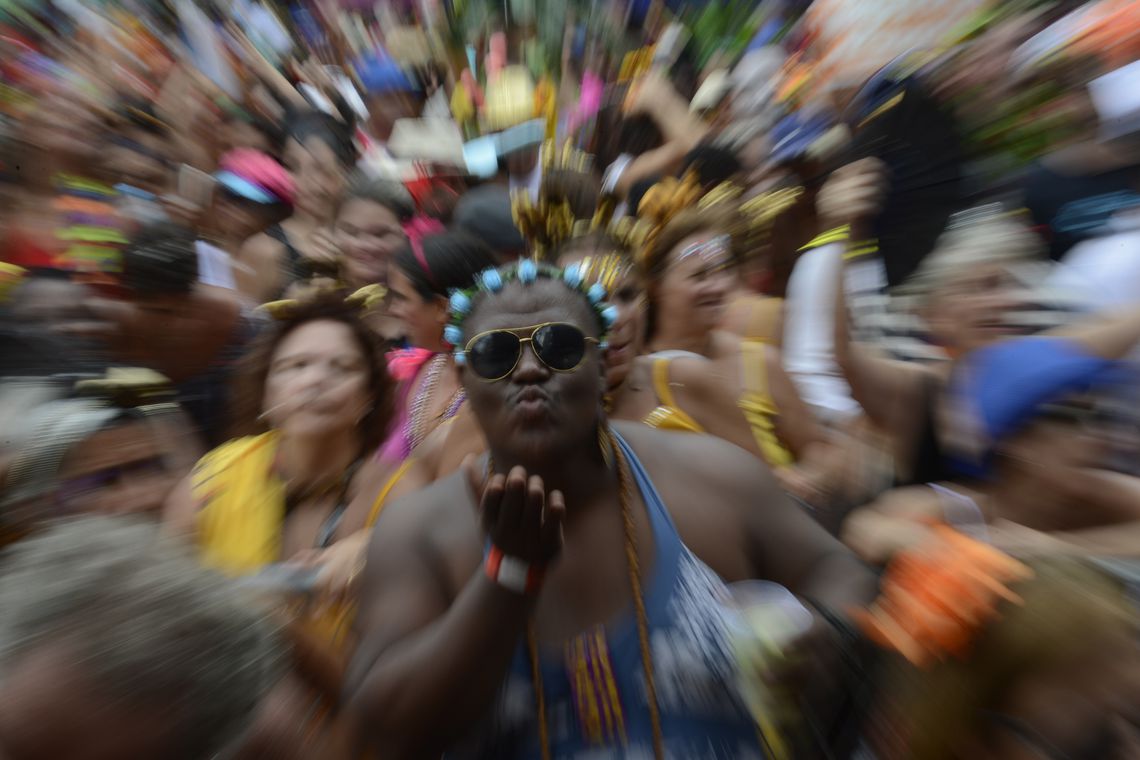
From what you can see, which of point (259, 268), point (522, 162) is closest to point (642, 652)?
point (522, 162)

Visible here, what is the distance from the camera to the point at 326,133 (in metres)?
4.75

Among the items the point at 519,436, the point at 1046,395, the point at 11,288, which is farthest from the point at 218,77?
the point at 1046,395

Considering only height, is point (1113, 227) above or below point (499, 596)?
above

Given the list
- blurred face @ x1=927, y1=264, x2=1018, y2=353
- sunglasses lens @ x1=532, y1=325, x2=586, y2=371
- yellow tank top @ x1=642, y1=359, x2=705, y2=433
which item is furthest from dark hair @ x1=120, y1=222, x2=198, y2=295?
blurred face @ x1=927, y1=264, x2=1018, y2=353

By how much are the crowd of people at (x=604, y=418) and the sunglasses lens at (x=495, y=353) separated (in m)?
0.01

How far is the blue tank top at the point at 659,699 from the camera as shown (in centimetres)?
150

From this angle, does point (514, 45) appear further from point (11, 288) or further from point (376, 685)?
point (376, 685)

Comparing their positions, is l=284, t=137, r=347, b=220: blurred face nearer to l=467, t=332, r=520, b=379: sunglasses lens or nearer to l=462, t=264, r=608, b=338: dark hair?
l=462, t=264, r=608, b=338: dark hair

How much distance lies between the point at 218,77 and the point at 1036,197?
550 cm

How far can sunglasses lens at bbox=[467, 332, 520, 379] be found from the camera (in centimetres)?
175

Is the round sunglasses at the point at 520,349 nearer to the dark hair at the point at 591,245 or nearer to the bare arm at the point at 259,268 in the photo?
the dark hair at the point at 591,245

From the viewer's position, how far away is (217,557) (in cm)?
212

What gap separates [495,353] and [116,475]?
3.53 ft

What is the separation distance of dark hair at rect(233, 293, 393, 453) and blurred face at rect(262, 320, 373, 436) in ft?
0.09
